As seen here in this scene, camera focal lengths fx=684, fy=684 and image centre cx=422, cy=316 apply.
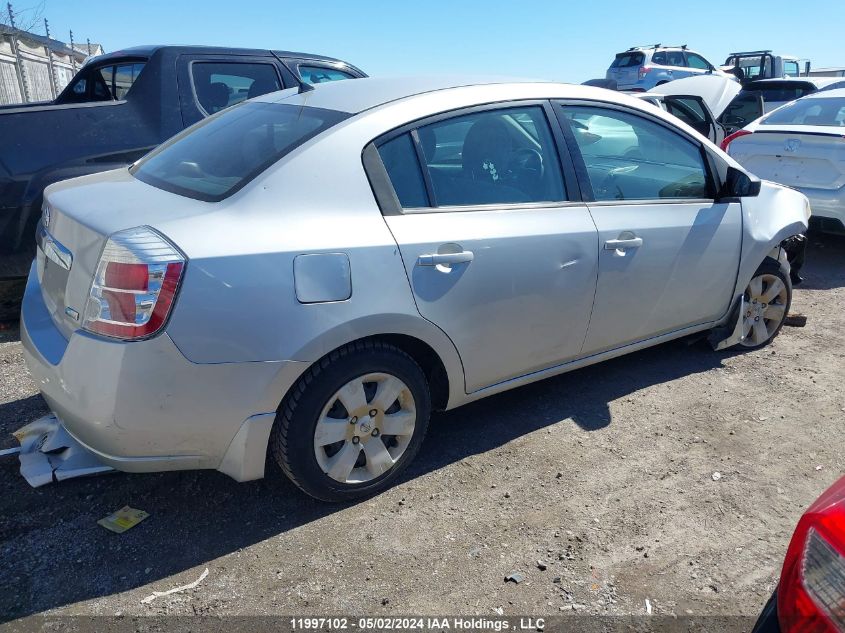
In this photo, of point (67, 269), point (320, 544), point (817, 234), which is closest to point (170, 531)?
A: point (320, 544)

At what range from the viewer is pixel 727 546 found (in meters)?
2.70

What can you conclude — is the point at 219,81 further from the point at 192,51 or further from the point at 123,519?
the point at 123,519

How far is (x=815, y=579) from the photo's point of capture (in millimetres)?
1492

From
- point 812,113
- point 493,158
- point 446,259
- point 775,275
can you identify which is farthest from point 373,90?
point 812,113

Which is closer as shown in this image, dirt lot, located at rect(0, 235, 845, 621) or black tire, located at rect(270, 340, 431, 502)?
dirt lot, located at rect(0, 235, 845, 621)

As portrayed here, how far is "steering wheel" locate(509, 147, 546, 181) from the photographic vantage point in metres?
3.25

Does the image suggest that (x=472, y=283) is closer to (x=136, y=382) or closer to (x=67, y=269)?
(x=136, y=382)

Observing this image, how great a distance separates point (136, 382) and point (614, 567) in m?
1.86

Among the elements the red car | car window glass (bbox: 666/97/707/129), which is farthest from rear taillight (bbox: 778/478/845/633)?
car window glass (bbox: 666/97/707/129)

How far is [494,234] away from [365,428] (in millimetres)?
995

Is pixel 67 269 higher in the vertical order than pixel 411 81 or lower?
lower

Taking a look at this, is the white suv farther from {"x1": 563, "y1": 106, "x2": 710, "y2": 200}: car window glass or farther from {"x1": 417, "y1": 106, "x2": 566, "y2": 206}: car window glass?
{"x1": 417, "y1": 106, "x2": 566, "y2": 206}: car window glass

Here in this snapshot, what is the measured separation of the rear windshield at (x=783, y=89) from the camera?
13.1 meters

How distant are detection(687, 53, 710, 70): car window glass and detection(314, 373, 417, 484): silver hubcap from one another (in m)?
23.1
